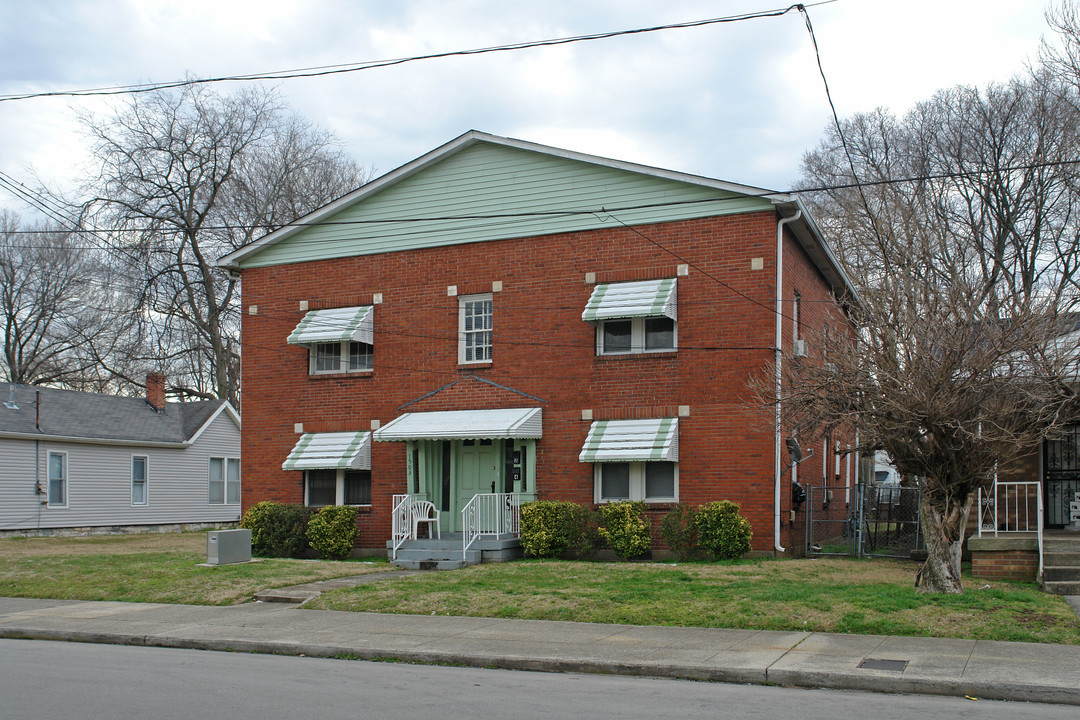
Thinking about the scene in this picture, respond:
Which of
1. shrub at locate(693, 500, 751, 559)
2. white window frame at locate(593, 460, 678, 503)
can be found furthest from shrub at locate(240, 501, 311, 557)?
shrub at locate(693, 500, 751, 559)

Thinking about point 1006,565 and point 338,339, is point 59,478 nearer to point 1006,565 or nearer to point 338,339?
point 338,339

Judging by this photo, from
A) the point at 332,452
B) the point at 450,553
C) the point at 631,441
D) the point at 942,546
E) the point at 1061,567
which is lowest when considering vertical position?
the point at 450,553

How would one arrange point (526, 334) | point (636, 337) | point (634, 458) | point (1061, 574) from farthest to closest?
point (526, 334) < point (636, 337) < point (634, 458) < point (1061, 574)

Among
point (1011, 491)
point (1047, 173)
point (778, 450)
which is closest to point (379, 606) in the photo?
point (778, 450)

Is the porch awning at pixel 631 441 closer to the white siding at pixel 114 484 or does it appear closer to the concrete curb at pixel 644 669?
the concrete curb at pixel 644 669

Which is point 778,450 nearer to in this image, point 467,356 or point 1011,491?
point 1011,491

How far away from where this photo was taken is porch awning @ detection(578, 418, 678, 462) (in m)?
18.9

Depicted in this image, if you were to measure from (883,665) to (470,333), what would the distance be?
44.4 ft

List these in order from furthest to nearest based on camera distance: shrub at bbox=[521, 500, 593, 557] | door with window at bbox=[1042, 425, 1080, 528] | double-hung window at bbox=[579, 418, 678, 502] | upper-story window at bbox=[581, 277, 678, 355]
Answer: shrub at bbox=[521, 500, 593, 557]
upper-story window at bbox=[581, 277, 678, 355]
double-hung window at bbox=[579, 418, 678, 502]
door with window at bbox=[1042, 425, 1080, 528]

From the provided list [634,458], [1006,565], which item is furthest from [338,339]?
[1006,565]

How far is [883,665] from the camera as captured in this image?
937cm

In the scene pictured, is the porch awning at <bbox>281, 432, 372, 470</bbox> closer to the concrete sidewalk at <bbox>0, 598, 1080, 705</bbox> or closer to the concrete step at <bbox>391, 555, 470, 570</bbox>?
the concrete step at <bbox>391, 555, 470, 570</bbox>

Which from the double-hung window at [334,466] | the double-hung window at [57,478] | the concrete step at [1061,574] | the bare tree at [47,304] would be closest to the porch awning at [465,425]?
the double-hung window at [334,466]

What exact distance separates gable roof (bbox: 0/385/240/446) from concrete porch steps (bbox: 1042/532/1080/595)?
1095 inches
